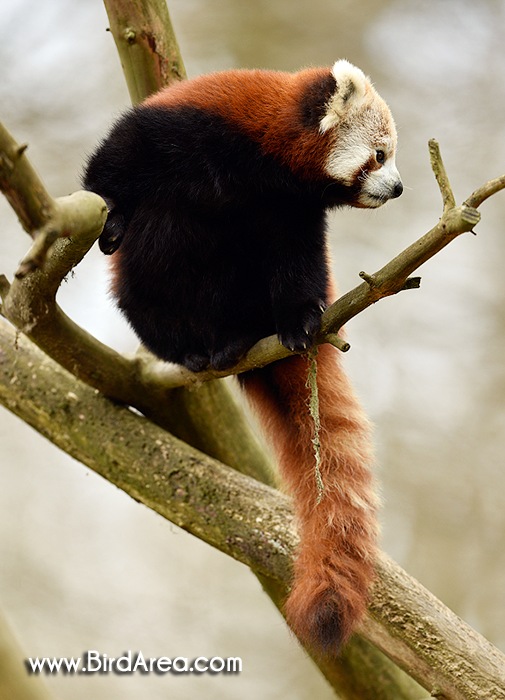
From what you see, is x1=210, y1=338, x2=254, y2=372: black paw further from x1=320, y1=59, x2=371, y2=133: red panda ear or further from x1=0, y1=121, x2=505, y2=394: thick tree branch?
x1=320, y1=59, x2=371, y2=133: red panda ear

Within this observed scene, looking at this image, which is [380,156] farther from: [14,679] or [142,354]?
[14,679]

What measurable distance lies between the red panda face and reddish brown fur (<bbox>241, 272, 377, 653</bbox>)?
2.22 ft

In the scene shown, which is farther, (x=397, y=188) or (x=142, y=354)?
(x=142, y=354)

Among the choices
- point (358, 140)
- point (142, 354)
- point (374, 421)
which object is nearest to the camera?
point (358, 140)

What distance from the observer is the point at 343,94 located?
3.03 metres

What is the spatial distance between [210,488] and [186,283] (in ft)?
2.66

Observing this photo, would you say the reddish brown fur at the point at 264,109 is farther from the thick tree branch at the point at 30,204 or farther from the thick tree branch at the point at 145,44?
the thick tree branch at the point at 30,204

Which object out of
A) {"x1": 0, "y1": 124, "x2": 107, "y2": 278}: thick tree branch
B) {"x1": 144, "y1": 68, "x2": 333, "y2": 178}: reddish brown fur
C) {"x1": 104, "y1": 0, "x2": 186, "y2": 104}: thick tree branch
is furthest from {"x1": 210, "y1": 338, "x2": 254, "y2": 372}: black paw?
{"x1": 104, "y1": 0, "x2": 186, "y2": 104}: thick tree branch

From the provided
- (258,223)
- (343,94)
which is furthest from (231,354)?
(343,94)

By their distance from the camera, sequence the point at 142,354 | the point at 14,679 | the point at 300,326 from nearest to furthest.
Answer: the point at 14,679
the point at 300,326
the point at 142,354

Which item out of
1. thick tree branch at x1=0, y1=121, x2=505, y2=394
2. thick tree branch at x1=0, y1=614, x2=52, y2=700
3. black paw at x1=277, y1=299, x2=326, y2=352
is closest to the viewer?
thick tree branch at x1=0, y1=614, x2=52, y2=700

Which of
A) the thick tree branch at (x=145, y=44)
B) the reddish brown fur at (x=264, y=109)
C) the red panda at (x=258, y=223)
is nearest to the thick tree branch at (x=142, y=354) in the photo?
the red panda at (x=258, y=223)

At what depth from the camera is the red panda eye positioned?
3111 millimetres

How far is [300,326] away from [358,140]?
0.81 m
